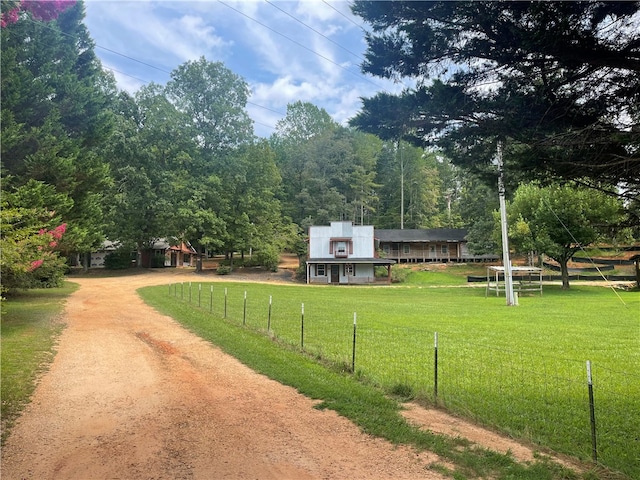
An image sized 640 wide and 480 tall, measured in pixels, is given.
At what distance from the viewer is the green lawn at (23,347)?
258 inches

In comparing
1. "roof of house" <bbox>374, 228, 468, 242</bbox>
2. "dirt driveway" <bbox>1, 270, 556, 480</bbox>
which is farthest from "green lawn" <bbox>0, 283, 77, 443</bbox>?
"roof of house" <bbox>374, 228, 468, 242</bbox>

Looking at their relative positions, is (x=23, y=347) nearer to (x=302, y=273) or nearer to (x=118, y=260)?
(x=302, y=273)

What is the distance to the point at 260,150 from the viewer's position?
48.4 m

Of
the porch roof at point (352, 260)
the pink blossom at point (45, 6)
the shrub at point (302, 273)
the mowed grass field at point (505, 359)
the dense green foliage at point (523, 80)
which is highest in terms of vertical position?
the pink blossom at point (45, 6)

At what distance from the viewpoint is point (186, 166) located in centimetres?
4622

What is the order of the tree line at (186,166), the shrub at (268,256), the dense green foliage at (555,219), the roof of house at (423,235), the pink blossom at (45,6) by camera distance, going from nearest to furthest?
the tree line at (186,166) < the pink blossom at (45,6) < the dense green foliage at (555,219) < the shrub at (268,256) < the roof of house at (423,235)

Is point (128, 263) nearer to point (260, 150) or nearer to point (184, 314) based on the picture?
point (260, 150)

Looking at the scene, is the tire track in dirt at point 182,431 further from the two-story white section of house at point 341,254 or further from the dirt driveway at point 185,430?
the two-story white section of house at point 341,254

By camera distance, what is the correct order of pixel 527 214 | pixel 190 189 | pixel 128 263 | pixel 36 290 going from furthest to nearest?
pixel 128 263, pixel 190 189, pixel 527 214, pixel 36 290

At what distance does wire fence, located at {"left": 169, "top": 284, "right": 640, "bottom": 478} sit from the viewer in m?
5.17

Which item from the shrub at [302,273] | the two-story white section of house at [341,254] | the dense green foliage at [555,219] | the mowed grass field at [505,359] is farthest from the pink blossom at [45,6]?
the shrub at [302,273]

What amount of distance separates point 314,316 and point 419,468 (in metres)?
12.7

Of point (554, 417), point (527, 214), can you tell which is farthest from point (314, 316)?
point (527, 214)

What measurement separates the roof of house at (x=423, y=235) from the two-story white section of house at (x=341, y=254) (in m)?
9.09
